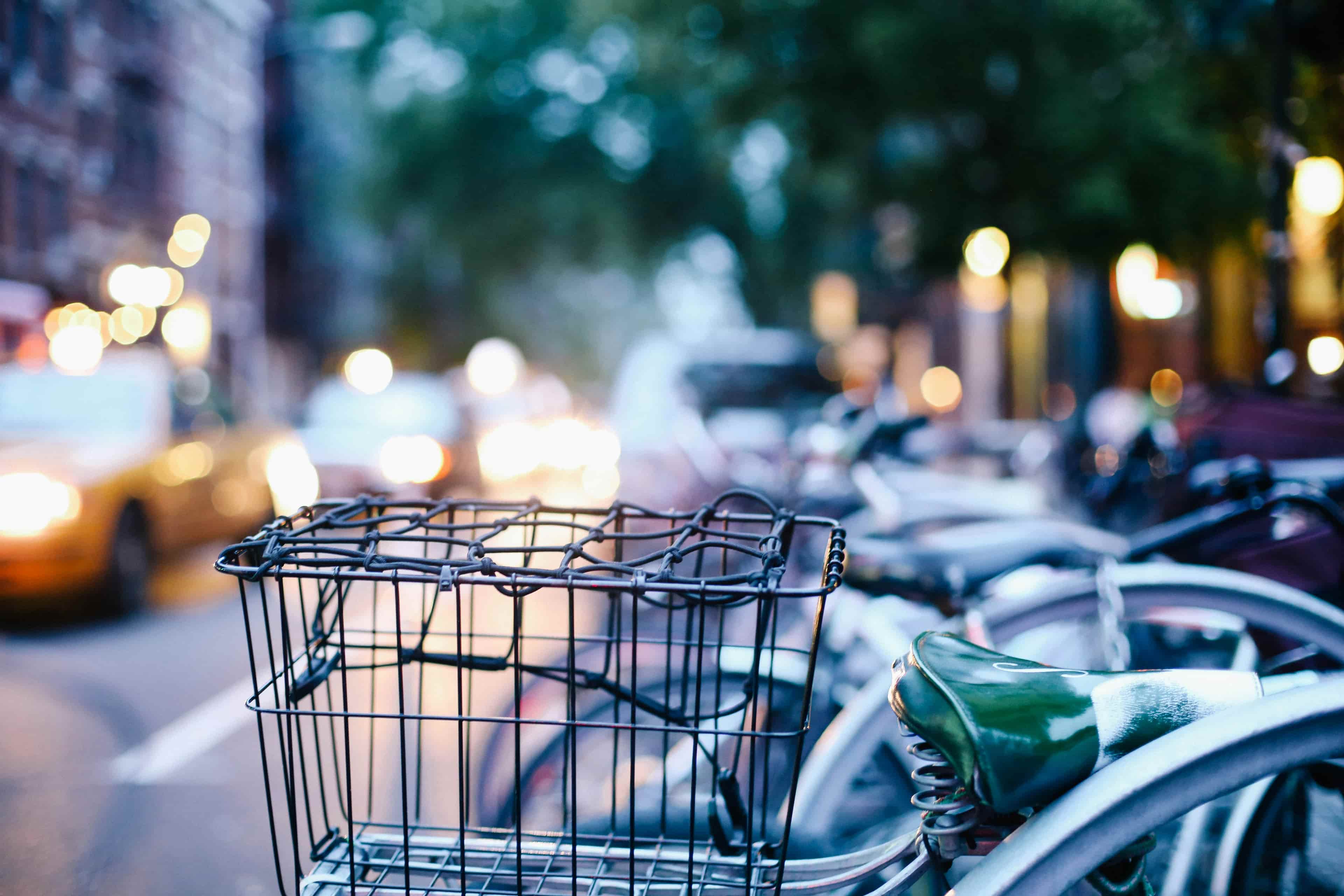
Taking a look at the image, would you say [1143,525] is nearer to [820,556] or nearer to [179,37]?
[820,556]

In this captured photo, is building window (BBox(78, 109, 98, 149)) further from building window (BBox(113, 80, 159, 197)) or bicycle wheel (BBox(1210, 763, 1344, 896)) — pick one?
bicycle wheel (BBox(1210, 763, 1344, 896))

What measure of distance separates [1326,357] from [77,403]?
29.9 ft

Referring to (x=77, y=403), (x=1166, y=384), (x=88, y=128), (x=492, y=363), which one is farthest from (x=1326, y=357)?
(x=492, y=363)

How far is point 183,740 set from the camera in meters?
4.86

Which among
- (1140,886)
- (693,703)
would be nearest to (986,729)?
(1140,886)

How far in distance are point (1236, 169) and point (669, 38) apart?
6.02 m

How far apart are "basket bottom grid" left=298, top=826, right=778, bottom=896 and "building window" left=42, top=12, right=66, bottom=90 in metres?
20.3

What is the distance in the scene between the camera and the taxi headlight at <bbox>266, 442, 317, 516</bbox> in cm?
1062

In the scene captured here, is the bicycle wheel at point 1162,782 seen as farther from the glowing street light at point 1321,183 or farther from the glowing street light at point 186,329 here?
the glowing street light at point 186,329

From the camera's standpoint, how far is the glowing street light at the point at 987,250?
11789 mm

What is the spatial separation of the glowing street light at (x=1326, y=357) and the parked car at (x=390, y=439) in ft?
25.1

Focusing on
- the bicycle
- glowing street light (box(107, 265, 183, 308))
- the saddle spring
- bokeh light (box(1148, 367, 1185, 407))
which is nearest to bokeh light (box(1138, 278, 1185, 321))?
bokeh light (box(1148, 367, 1185, 407))

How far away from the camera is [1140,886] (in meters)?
1.44

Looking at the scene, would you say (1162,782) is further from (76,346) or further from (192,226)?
(192,226)
